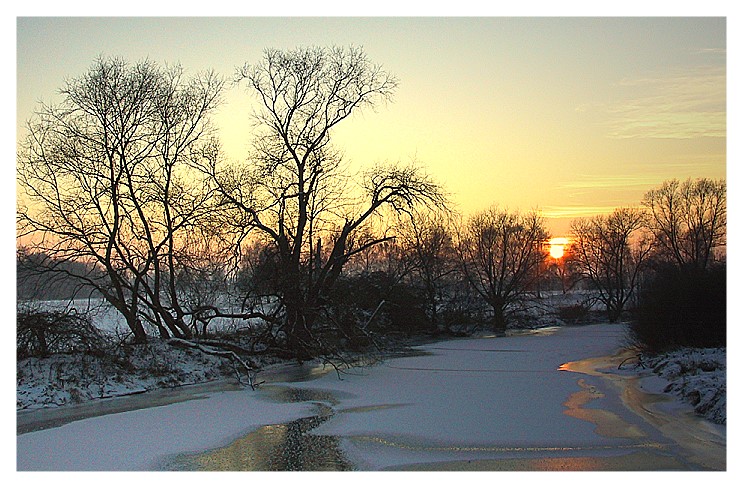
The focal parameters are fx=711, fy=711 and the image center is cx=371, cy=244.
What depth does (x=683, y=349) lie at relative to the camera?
18406 millimetres

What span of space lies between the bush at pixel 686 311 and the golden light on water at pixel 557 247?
3047 cm

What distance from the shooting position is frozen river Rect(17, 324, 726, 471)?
9375 mm

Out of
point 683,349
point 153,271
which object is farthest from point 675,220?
point 153,271

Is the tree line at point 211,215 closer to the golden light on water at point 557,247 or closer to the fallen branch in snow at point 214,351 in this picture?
the fallen branch in snow at point 214,351

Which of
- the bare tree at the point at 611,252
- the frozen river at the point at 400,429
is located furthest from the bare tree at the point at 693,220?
the frozen river at the point at 400,429

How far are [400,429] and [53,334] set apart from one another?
8.78m

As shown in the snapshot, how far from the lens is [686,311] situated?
19156 mm

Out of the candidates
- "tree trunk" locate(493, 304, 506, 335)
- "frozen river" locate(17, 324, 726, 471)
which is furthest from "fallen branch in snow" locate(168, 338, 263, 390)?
"tree trunk" locate(493, 304, 506, 335)

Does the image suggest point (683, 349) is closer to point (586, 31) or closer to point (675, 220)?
point (586, 31)

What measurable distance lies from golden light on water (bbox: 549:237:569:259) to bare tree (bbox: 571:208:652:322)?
1.28 meters

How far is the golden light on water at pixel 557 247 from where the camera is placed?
5165cm

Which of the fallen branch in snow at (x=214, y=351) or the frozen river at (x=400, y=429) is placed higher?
the fallen branch in snow at (x=214, y=351)

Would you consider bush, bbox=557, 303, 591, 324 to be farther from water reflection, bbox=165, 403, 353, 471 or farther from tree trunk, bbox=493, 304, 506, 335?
Answer: water reflection, bbox=165, 403, 353, 471
